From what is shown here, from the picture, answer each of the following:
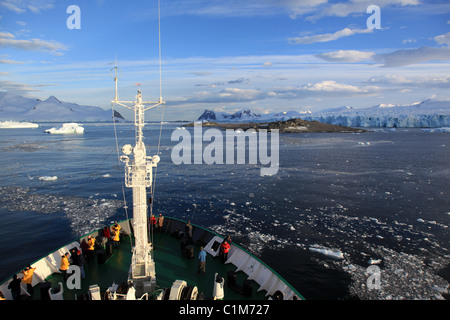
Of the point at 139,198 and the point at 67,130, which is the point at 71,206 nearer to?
the point at 139,198

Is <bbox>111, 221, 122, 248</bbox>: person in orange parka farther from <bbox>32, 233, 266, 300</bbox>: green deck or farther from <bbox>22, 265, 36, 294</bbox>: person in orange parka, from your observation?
<bbox>22, 265, 36, 294</bbox>: person in orange parka

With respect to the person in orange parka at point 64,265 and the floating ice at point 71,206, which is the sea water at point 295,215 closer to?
the floating ice at point 71,206

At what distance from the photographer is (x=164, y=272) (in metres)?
9.73

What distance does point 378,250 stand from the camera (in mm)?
14680

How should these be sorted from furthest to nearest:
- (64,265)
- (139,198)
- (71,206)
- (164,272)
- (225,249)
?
(71,206)
(225,249)
(164,272)
(64,265)
(139,198)

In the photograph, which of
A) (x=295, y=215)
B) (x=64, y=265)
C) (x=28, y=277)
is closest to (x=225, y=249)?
(x=64, y=265)

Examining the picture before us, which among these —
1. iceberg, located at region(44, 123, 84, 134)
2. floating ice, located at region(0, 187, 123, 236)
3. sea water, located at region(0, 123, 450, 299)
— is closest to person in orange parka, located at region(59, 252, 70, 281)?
sea water, located at region(0, 123, 450, 299)

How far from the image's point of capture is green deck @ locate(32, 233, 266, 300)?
8.76 metres

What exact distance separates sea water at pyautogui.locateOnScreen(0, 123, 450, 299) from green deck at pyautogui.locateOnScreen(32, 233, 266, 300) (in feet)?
13.6

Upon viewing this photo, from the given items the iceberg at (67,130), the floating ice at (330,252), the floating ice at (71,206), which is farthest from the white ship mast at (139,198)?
the iceberg at (67,130)

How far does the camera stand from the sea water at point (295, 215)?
12.9m

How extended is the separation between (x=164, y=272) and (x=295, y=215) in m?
12.3
